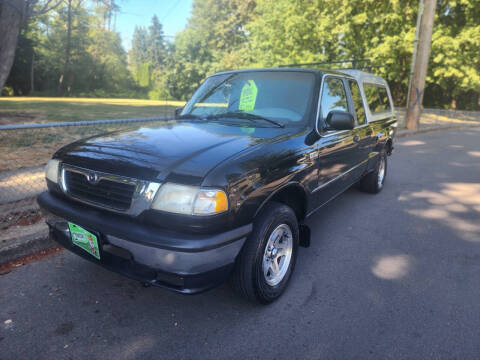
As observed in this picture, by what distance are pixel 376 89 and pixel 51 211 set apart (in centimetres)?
484

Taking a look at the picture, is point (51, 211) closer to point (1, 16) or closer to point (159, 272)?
point (159, 272)

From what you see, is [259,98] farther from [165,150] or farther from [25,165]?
[25,165]

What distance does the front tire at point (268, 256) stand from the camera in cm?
233

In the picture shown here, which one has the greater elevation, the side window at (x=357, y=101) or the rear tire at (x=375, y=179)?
the side window at (x=357, y=101)

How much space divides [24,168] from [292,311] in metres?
5.46

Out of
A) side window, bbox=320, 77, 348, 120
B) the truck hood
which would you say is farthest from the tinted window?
the truck hood

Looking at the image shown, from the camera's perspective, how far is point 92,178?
2.31 m

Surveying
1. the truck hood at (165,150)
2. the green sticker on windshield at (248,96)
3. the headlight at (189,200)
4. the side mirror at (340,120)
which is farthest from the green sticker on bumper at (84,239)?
the side mirror at (340,120)

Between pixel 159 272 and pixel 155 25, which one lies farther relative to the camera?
pixel 155 25

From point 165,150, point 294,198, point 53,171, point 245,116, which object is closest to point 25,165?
point 53,171

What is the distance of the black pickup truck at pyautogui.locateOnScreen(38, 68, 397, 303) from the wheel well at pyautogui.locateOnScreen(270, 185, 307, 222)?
1 centimetres

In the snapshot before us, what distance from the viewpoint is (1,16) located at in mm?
7895

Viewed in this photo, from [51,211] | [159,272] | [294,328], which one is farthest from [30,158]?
[294,328]

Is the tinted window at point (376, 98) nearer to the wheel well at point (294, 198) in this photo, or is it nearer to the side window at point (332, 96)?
the side window at point (332, 96)
